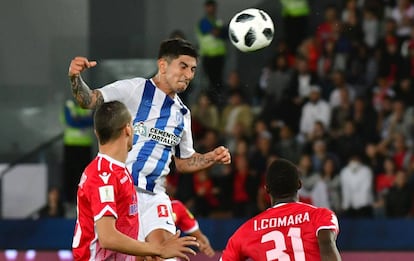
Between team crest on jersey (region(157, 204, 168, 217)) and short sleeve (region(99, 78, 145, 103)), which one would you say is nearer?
short sleeve (region(99, 78, 145, 103))

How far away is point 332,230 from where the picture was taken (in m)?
5.76

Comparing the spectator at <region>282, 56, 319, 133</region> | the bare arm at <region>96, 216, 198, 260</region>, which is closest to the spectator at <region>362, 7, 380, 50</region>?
the spectator at <region>282, 56, 319, 133</region>

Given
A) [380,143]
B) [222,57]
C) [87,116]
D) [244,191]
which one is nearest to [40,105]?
[87,116]

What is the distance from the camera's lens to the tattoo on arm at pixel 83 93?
21.1ft

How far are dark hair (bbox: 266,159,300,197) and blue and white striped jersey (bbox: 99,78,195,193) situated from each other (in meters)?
1.27

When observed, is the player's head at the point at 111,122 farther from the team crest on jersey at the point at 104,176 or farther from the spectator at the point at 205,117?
the spectator at the point at 205,117

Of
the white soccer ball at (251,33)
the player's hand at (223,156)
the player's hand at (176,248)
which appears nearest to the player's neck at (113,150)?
the player's hand at (176,248)

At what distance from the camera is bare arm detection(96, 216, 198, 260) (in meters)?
5.26

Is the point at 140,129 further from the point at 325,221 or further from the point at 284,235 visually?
the point at 325,221

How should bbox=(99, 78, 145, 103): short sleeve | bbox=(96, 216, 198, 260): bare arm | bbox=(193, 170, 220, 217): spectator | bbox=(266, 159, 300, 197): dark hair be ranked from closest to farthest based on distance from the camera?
bbox=(96, 216, 198, 260): bare arm
bbox=(266, 159, 300, 197): dark hair
bbox=(99, 78, 145, 103): short sleeve
bbox=(193, 170, 220, 217): spectator

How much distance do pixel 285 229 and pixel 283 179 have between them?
260 millimetres

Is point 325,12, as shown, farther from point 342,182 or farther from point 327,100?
point 342,182

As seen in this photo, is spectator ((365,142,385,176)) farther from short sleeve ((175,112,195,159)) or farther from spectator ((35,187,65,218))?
short sleeve ((175,112,195,159))

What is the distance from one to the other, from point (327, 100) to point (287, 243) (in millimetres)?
8019
